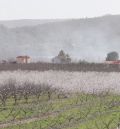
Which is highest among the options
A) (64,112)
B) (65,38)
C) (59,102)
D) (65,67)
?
(65,38)

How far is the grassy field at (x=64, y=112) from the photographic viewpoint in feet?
74.0

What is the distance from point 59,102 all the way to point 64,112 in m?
4.30

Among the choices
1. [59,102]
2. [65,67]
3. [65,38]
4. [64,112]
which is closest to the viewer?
[64,112]

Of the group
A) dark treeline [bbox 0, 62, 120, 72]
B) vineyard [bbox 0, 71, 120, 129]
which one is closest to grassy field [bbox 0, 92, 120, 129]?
vineyard [bbox 0, 71, 120, 129]

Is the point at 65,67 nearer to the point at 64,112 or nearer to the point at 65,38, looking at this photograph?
the point at 64,112

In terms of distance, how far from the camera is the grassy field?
22547 mm

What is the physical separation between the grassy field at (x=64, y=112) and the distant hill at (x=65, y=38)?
8808 cm

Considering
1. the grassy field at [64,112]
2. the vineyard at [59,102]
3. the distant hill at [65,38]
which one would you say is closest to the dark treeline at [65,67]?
the vineyard at [59,102]

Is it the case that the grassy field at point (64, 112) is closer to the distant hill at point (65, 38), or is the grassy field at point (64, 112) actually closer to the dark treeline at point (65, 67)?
the dark treeline at point (65, 67)

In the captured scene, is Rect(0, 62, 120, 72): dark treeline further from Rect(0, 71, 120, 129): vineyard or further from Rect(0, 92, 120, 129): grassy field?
Rect(0, 92, 120, 129): grassy field

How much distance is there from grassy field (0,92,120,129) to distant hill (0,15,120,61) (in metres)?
88.1

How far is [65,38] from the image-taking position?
498 feet

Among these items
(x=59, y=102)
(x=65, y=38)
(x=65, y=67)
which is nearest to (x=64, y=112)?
(x=59, y=102)

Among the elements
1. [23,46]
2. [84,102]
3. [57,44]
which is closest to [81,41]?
[57,44]
